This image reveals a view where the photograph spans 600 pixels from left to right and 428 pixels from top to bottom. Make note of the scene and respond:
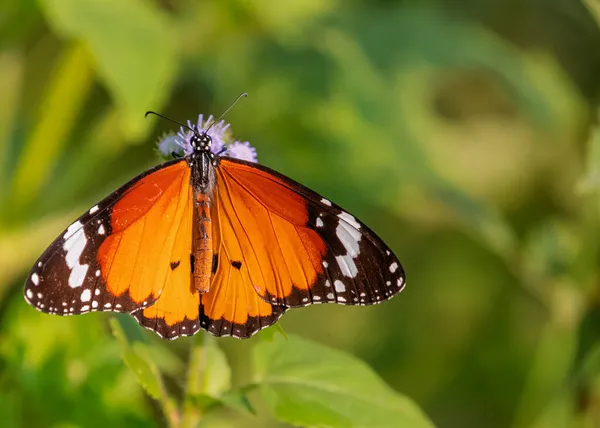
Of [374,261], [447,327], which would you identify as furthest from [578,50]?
[374,261]

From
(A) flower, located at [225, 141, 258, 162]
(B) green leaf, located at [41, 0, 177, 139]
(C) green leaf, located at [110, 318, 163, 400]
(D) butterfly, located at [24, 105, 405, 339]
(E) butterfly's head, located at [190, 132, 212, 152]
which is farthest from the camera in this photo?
(B) green leaf, located at [41, 0, 177, 139]

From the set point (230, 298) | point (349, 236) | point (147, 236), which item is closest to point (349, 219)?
point (349, 236)

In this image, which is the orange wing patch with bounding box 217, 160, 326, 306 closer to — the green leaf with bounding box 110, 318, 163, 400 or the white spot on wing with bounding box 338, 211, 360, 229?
the white spot on wing with bounding box 338, 211, 360, 229

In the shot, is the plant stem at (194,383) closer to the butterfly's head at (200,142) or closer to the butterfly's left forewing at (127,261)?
the butterfly's left forewing at (127,261)

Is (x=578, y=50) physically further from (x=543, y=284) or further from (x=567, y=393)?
(x=567, y=393)

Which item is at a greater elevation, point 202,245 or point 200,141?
point 200,141

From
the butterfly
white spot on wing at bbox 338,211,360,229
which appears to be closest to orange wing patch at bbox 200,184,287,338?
the butterfly

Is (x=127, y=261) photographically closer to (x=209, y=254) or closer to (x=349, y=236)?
(x=209, y=254)
